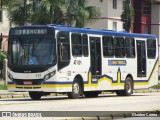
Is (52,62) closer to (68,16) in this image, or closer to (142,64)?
(142,64)

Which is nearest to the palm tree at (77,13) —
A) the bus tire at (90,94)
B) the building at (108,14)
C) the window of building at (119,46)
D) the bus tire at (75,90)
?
the building at (108,14)

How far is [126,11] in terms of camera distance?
7469cm

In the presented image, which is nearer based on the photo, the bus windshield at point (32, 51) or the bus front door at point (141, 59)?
the bus windshield at point (32, 51)

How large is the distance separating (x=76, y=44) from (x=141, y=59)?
6864mm

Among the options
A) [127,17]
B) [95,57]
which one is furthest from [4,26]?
[95,57]

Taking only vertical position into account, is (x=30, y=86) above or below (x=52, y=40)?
below

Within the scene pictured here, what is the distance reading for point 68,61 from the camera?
30969 mm

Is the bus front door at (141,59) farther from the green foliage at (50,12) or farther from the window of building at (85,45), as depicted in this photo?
the green foliage at (50,12)

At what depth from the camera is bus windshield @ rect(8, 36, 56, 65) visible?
30203mm

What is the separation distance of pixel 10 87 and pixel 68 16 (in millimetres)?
30894

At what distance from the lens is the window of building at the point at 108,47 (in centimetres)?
3428

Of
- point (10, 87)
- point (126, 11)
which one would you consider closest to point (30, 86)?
point (10, 87)

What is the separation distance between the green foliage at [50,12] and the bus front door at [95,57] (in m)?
20.4

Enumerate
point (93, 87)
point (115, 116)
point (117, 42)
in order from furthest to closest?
point (117, 42), point (93, 87), point (115, 116)
